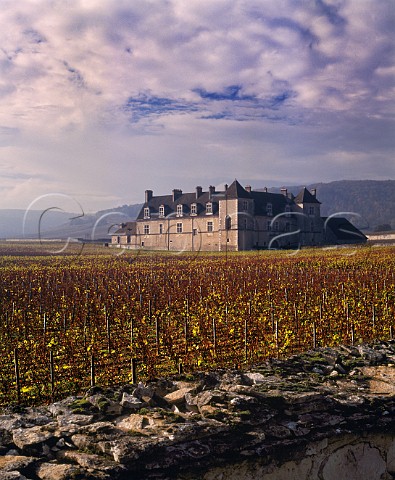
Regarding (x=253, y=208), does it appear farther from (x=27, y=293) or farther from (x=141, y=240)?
(x=27, y=293)

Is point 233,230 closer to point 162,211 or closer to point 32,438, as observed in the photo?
point 162,211

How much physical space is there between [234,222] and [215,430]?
211 feet

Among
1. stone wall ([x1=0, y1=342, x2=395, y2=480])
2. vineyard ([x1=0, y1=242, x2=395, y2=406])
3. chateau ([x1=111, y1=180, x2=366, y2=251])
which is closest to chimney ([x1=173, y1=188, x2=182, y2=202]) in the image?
chateau ([x1=111, y1=180, x2=366, y2=251])

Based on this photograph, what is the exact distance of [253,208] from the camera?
72062 mm

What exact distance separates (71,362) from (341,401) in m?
7.40

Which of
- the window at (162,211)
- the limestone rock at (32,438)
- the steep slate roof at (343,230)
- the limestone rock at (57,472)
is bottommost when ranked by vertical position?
the limestone rock at (57,472)

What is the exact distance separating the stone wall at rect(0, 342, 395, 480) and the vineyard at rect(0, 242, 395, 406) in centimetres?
215

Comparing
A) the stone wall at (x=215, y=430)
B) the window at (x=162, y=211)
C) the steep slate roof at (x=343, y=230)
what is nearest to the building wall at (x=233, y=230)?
the window at (x=162, y=211)

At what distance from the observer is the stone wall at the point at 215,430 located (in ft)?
15.6

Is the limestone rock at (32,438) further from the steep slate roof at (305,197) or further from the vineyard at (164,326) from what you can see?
the steep slate roof at (305,197)

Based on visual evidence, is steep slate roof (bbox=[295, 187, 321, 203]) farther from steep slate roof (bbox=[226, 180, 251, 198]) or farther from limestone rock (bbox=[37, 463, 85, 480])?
limestone rock (bbox=[37, 463, 85, 480])

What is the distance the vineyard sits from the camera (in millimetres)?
11070

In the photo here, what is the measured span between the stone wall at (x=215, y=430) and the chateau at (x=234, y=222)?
62.8 m

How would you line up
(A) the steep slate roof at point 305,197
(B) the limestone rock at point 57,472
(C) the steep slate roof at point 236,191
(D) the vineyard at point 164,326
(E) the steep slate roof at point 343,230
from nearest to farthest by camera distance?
(B) the limestone rock at point 57,472 < (D) the vineyard at point 164,326 < (C) the steep slate roof at point 236,191 < (A) the steep slate roof at point 305,197 < (E) the steep slate roof at point 343,230
